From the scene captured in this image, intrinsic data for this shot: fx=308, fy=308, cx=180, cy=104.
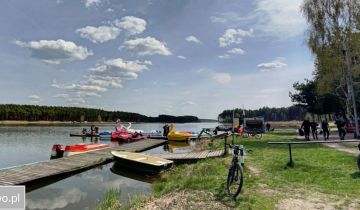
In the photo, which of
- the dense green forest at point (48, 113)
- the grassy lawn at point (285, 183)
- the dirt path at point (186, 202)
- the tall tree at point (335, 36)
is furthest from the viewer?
the dense green forest at point (48, 113)

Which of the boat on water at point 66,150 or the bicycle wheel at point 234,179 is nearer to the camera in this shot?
the bicycle wheel at point 234,179

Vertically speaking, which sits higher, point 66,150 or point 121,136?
point 121,136

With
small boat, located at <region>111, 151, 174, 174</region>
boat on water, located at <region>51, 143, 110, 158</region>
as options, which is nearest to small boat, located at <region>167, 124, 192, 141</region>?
boat on water, located at <region>51, 143, 110, 158</region>

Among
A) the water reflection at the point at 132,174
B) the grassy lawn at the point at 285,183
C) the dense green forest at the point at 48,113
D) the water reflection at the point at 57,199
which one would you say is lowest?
the water reflection at the point at 57,199

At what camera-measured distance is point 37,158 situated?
85.7ft

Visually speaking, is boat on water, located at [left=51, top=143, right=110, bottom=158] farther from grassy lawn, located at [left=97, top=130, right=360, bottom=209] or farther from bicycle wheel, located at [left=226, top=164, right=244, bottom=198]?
bicycle wheel, located at [left=226, top=164, right=244, bottom=198]

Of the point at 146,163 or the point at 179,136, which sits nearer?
the point at 146,163

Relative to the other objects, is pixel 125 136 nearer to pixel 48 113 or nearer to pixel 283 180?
pixel 283 180

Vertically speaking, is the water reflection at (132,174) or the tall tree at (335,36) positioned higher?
the tall tree at (335,36)

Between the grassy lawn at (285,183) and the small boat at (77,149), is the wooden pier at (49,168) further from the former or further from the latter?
the grassy lawn at (285,183)

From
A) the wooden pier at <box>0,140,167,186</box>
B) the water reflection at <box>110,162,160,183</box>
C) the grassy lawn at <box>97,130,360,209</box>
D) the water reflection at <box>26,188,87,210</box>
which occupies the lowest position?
the water reflection at <box>26,188,87,210</box>

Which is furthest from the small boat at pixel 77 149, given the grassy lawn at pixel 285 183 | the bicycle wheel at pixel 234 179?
the bicycle wheel at pixel 234 179

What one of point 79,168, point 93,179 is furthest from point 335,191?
point 79,168

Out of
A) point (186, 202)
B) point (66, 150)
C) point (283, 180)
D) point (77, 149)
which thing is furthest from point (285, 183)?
point (77, 149)
